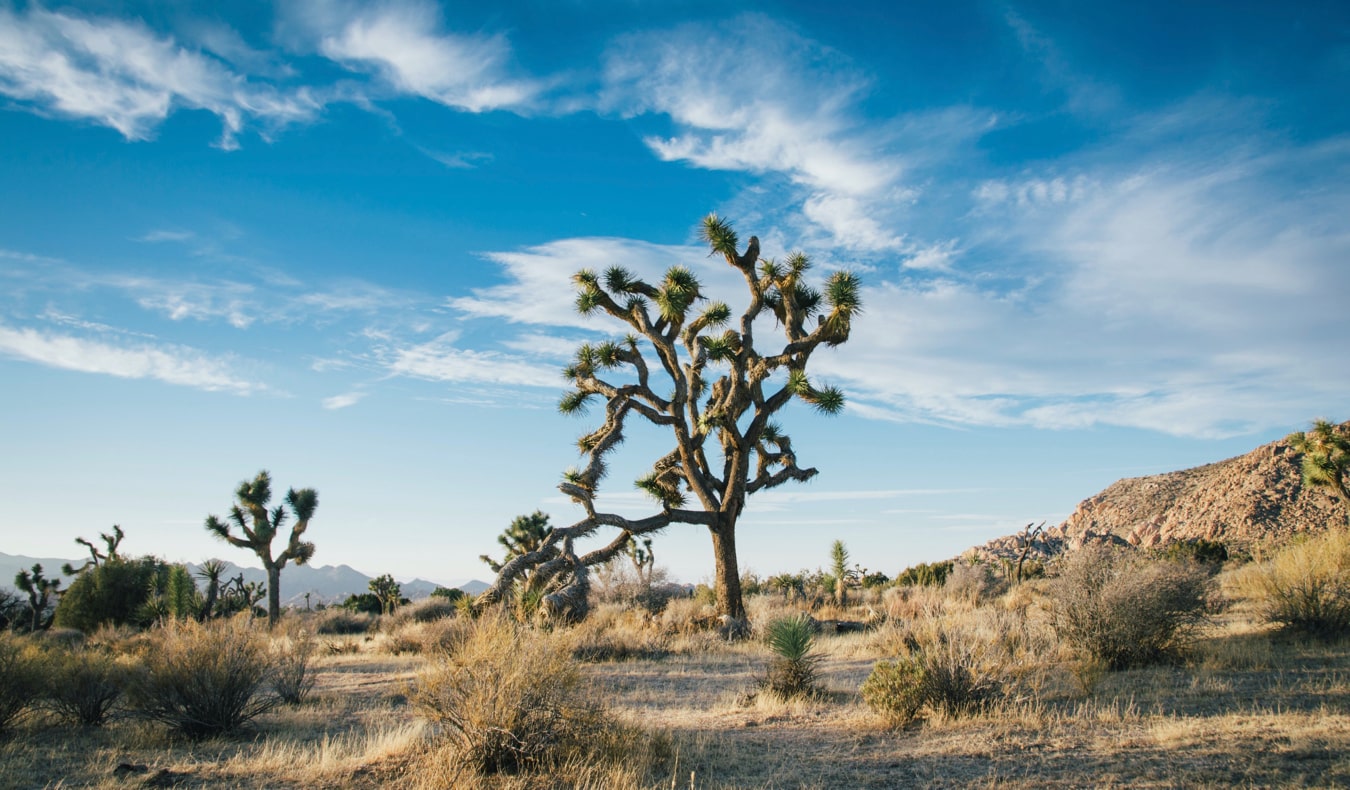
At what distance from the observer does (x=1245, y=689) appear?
7.69m

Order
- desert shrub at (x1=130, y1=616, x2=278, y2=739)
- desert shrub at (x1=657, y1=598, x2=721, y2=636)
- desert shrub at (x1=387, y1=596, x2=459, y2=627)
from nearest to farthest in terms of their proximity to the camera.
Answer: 1. desert shrub at (x1=130, y1=616, x2=278, y2=739)
2. desert shrub at (x1=657, y1=598, x2=721, y2=636)
3. desert shrub at (x1=387, y1=596, x2=459, y2=627)

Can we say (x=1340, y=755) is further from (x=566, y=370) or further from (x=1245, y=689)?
(x=566, y=370)

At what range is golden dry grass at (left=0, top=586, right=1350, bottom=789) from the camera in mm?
5574

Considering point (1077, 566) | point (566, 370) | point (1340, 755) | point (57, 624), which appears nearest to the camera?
point (1340, 755)

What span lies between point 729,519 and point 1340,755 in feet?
39.1

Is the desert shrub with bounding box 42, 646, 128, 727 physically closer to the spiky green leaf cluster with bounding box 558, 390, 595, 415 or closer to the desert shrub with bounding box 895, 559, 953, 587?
the spiky green leaf cluster with bounding box 558, 390, 595, 415

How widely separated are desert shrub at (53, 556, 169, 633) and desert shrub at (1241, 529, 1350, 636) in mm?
29633

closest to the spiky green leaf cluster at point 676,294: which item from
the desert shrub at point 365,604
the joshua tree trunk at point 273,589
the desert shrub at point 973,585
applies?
the desert shrub at point 973,585

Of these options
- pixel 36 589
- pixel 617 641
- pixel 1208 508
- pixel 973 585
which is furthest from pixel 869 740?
pixel 1208 508

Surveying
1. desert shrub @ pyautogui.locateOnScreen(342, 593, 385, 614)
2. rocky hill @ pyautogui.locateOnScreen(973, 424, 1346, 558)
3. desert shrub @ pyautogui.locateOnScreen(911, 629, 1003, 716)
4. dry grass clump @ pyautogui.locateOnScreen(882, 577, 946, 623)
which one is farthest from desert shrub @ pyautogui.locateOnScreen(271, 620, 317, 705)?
rocky hill @ pyautogui.locateOnScreen(973, 424, 1346, 558)

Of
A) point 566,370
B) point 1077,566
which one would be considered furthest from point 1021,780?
point 566,370

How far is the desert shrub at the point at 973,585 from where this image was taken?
1814cm

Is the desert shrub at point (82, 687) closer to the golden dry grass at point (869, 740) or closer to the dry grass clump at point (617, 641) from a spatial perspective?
the golden dry grass at point (869, 740)

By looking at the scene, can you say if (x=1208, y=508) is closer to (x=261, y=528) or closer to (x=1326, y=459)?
(x=1326, y=459)
